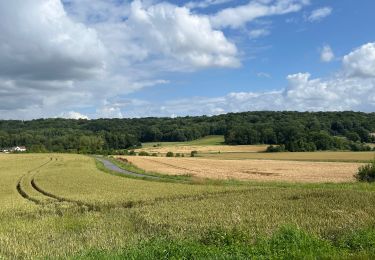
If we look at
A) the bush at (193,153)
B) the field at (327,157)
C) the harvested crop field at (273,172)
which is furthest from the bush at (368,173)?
the bush at (193,153)

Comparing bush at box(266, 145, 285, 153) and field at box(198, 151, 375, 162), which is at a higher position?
bush at box(266, 145, 285, 153)

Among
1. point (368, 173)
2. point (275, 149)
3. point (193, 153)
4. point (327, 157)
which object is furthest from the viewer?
point (275, 149)

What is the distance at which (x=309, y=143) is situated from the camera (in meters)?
146

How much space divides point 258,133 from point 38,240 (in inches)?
6205

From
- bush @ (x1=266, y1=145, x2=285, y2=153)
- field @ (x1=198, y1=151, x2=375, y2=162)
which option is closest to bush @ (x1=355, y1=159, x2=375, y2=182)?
field @ (x1=198, y1=151, x2=375, y2=162)

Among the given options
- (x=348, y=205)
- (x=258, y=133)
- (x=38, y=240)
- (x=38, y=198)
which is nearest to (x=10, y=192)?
(x=38, y=198)

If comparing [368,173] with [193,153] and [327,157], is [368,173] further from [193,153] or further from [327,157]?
[193,153]

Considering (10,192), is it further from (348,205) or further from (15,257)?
(348,205)

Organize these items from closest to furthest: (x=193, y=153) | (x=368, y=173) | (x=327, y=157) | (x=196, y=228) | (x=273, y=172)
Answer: (x=196, y=228) → (x=368, y=173) → (x=273, y=172) → (x=327, y=157) → (x=193, y=153)

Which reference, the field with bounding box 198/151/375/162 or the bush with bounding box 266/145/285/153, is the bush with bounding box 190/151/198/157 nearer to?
the field with bounding box 198/151/375/162

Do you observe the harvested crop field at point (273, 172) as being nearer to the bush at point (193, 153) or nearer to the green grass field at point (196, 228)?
the green grass field at point (196, 228)

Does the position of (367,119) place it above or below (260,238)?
above

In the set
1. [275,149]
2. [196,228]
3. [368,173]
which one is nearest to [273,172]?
[368,173]

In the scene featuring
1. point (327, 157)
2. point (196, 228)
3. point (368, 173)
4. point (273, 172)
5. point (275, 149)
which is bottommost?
point (273, 172)
